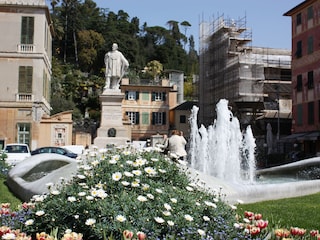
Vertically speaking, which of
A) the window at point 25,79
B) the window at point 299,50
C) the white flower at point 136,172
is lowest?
the white flower at point 136,172

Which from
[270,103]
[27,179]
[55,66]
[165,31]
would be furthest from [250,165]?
[165,31]

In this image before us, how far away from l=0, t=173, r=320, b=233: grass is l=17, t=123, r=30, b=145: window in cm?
2552

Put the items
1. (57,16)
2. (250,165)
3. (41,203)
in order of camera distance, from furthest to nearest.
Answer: (57,16) < (250,165) < (41,203)

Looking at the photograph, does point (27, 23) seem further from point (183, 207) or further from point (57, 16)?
point (57, 16)

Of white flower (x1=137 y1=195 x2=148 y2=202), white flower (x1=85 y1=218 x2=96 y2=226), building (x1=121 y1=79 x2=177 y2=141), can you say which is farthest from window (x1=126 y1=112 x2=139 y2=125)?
white flower (x1=85 y1=218 x2=96 y2=226)

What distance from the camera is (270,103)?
47.4m

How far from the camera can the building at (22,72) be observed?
34.2 metres

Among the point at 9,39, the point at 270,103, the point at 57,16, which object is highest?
the point at 57,16

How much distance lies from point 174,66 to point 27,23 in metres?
51.0

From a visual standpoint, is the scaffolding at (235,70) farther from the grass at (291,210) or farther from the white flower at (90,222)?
the white flower at (90,222)

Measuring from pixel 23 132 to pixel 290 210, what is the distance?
96.9 feet

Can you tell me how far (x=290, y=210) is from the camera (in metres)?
7.64

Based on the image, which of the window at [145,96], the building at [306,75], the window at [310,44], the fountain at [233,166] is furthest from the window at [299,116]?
the window at [145,96]

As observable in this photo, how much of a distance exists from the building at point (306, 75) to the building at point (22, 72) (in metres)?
20.0
